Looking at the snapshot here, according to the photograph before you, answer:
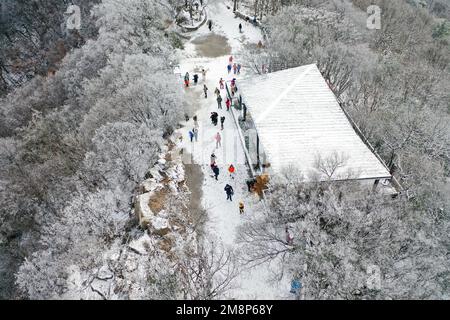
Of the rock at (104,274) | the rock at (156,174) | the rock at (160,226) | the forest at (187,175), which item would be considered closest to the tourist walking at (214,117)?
the forest at (187,175)

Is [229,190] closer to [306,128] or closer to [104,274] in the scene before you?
[306,128]

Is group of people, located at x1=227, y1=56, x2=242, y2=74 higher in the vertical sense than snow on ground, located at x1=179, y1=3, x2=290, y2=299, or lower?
higher

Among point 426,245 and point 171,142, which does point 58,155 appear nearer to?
point 171,142

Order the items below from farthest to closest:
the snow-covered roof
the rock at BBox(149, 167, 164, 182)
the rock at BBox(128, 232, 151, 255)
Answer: the rock at BBox(149, 167, 164, 182), the snow-covered roof, the rock at BBox(128, 232, 151, 255)

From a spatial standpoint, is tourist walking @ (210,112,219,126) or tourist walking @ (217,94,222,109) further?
tourist walking @ (217,94,222,109)

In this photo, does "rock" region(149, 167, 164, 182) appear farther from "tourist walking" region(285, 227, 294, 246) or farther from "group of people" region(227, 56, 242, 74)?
"group of people" region(227, 56, 242, 74)

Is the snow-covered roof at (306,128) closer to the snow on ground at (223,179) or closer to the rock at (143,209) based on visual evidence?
the snow on ground at (223,179)

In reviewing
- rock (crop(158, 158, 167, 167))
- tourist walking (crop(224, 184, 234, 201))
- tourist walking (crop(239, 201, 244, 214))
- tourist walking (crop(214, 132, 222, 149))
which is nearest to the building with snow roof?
tourist walking (crop(214, 132, 222, 149))
